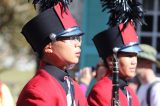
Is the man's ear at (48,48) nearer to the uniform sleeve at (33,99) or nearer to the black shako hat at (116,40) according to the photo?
the uniform sleeve at (33,99)

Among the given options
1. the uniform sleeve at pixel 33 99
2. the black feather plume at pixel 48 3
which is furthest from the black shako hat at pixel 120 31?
the uniform sleeve at pixel 33 99

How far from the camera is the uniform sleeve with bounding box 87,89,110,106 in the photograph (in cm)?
569

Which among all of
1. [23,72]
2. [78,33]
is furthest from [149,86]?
[23,72]

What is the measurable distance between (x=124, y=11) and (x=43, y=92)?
3.32ft

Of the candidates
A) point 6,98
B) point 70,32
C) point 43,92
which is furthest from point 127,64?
point 6,98

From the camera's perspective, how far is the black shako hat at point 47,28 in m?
5.31

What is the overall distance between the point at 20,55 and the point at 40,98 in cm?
1380

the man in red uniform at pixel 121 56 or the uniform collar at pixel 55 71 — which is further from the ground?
the uniform collar at pixel 55 71

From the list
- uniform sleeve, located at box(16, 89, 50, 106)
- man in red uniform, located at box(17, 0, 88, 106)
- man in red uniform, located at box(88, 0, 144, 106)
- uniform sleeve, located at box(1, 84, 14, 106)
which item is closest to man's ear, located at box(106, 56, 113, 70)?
man in red uniform, located at box(88, 0, 144, 106)

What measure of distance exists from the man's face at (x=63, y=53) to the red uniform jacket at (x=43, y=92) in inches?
4.1

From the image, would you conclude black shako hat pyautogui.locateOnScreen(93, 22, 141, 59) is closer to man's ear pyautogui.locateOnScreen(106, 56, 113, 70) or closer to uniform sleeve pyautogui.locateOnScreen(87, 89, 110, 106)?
man's ear pyautogui.locateOnScreen(106, 56, 113, 70)

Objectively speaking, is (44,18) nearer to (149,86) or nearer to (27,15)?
(149,86)

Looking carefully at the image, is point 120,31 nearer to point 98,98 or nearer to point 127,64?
point 127,64

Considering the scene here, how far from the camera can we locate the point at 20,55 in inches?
742
